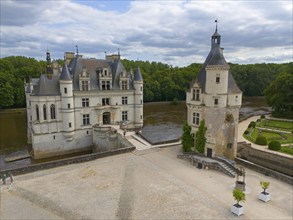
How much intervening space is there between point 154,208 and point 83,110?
66.4 ft

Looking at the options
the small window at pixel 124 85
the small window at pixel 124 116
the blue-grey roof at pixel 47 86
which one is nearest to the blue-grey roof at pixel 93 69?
the small window at pixel 124 85

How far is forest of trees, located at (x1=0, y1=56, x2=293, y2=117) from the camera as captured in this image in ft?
204

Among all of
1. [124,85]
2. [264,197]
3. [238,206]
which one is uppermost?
[124,85]

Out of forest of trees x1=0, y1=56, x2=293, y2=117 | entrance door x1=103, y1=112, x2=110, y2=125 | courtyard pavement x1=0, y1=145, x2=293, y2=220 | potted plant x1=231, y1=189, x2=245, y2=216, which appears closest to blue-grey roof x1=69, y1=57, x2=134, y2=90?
entrance door x1=103, y1=112, x2=110, y2=125

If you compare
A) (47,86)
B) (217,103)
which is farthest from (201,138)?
(47,86)

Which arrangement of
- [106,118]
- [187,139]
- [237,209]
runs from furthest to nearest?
[106,118] → [187,139] → [237,209]

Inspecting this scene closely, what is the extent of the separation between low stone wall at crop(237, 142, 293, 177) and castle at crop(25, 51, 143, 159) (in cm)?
1554

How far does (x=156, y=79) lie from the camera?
8500cm

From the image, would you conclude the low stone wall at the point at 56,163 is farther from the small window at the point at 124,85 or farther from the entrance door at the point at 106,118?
the small window at the point at 124,85

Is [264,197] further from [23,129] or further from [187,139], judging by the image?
[23,129]

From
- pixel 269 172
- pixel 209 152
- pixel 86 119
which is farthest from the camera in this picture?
pixel 86 119

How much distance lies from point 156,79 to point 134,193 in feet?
231

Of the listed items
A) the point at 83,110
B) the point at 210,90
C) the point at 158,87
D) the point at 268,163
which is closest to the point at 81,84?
the point at 83,110

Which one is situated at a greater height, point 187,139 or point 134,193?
point 187,139
